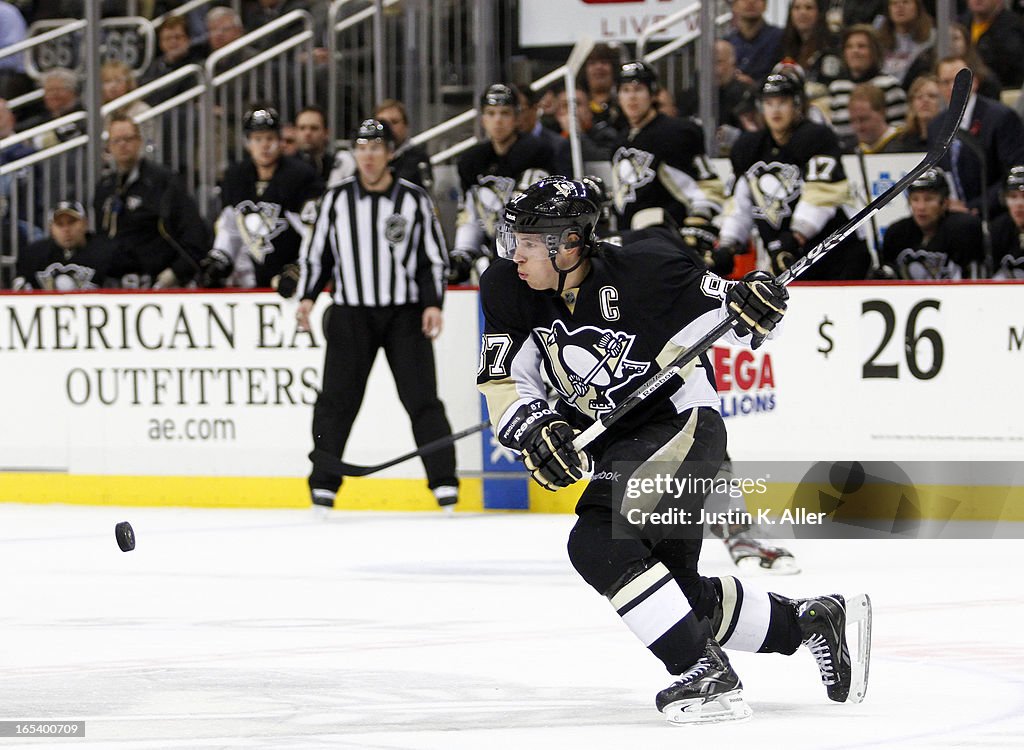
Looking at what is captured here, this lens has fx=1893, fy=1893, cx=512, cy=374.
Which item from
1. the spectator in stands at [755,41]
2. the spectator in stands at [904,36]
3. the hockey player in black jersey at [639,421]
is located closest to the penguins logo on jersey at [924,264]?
the spectator in stands at [904,36]

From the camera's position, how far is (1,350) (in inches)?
342

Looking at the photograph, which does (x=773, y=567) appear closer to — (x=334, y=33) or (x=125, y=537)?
(x=125, y=537)

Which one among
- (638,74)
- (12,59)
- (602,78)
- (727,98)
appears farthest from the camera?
(12,59)

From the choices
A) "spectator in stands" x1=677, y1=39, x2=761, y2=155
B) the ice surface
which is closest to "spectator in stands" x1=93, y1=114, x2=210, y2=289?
the ice surface

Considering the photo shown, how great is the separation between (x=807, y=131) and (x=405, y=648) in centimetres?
350

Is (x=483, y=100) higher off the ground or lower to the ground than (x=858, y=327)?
higher

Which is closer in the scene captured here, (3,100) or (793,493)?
(793,493)

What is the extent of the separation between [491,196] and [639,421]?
449 cm

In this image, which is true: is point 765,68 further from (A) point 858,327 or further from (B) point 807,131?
(A) point 858,327

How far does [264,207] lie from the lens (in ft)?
28.0

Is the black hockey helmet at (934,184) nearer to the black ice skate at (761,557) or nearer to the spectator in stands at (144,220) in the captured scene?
the black ice skate at (761,557)

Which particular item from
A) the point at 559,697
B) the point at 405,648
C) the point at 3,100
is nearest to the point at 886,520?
the point at 405,648

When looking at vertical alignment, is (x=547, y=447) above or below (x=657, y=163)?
below

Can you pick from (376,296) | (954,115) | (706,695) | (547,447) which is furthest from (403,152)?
(706,695)
